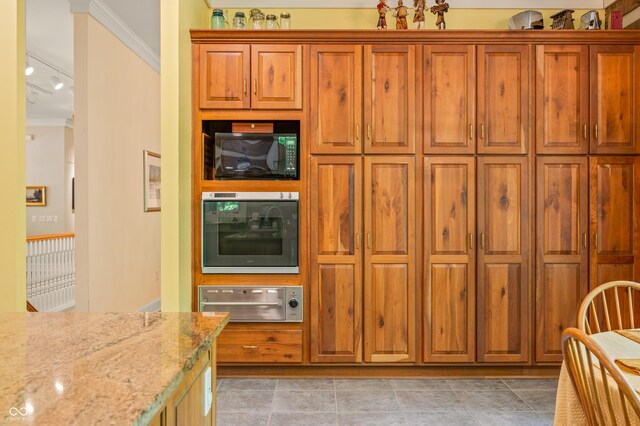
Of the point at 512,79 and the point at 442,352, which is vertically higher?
the point at 512,79

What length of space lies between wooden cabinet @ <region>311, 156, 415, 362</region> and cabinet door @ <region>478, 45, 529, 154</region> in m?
0.69

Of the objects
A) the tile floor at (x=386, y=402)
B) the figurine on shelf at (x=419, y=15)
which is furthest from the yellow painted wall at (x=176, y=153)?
the figurine on shelf at (x=419, y=15)

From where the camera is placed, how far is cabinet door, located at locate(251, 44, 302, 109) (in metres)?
2.96

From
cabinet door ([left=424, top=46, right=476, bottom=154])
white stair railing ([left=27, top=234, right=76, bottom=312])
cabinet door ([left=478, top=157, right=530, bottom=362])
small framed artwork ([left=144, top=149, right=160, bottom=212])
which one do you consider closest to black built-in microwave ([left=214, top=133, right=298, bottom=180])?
cabinet door ([left=424, top=46, right=476, bottom=154])

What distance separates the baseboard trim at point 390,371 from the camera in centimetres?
300

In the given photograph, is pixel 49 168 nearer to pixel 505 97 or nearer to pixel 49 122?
pixel 49 122

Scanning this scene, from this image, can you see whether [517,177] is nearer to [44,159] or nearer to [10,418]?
[10,418]

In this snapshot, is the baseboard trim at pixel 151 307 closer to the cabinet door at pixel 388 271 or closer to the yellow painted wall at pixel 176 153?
the yellow painted wall at pixel 176 153

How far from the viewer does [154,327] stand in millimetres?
1129

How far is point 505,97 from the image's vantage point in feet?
9.73

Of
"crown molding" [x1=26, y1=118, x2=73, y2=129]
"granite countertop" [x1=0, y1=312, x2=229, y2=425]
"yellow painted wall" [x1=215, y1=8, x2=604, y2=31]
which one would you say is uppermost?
"crown molding" [x1=26, y1=118, x2=73, y2=129]

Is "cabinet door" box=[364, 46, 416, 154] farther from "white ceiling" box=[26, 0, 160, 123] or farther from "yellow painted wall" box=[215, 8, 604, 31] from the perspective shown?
"white ceiling" box=[26, 0, 160, 123]

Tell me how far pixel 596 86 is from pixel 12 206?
12.1ft

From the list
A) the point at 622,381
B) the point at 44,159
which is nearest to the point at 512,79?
the point at 622,381
